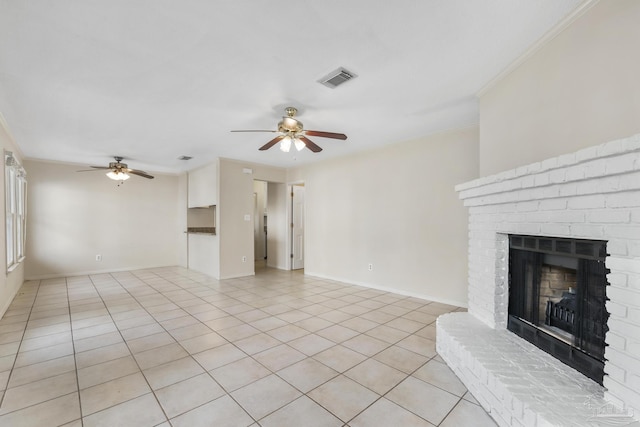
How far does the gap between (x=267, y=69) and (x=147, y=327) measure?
3.02 meters

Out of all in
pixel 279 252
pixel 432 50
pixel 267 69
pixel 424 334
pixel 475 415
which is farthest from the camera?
pixel 279 252

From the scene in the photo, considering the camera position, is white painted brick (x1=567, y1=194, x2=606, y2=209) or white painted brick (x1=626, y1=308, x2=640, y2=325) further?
white painted brick (x1=567, y1=194, x2=606, y2=209)

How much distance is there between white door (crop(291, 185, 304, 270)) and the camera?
6812 mm

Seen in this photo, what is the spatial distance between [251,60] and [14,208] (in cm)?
488

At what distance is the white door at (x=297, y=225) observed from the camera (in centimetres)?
681

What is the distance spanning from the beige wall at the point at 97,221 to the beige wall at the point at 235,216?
7.35 ft

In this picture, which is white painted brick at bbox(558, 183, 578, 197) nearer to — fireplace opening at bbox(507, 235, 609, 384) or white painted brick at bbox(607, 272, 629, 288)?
fireplace opening at bbox(507, 235, 609, 384)

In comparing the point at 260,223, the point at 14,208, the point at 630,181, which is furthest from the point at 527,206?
the point at 260,223

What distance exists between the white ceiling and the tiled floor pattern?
95.2 inches

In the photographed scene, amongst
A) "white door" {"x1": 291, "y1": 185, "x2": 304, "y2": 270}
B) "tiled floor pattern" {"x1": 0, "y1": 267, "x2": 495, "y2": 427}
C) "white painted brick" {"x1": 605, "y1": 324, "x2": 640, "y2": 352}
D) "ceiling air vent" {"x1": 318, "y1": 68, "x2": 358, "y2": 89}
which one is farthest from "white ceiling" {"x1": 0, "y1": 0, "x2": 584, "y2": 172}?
"white door" {"x1": 291, "y1": 185, "x2": 304, "y2": 270}

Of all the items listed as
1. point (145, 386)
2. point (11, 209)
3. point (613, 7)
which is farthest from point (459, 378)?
point (11, 209)

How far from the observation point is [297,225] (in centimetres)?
686

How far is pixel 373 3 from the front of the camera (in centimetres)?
163

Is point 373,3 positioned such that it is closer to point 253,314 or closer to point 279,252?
point 253,314
